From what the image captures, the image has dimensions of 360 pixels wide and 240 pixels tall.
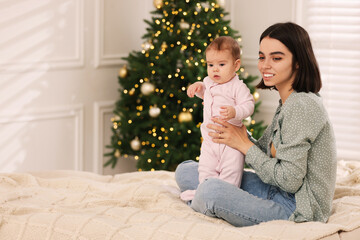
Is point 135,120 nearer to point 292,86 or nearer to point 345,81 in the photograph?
point 345,81

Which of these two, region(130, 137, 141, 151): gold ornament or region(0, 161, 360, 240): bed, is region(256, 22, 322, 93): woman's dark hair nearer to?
region(0, 161, 360, 240): bed

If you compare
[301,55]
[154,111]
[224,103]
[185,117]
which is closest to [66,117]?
[154,111]

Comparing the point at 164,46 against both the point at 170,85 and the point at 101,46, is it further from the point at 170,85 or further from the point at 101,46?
the point at 101,46

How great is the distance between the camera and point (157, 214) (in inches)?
95.5

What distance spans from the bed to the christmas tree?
51.0 inches

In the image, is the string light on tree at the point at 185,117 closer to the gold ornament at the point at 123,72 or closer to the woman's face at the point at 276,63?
the gold ornament at the point at 123,72

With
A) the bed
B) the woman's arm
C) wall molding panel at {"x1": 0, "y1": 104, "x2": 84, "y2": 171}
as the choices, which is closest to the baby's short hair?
the woman's arm

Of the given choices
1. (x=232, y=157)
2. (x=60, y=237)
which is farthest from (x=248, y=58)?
(x=60, y=237)

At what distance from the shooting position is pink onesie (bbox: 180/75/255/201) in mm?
2572

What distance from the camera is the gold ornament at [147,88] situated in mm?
4598

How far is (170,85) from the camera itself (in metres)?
4.61

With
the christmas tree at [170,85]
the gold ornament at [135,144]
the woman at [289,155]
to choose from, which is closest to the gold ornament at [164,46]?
the christmas tree at [170,85]

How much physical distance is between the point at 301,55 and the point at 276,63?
0.10m

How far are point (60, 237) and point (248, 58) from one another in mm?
3049
